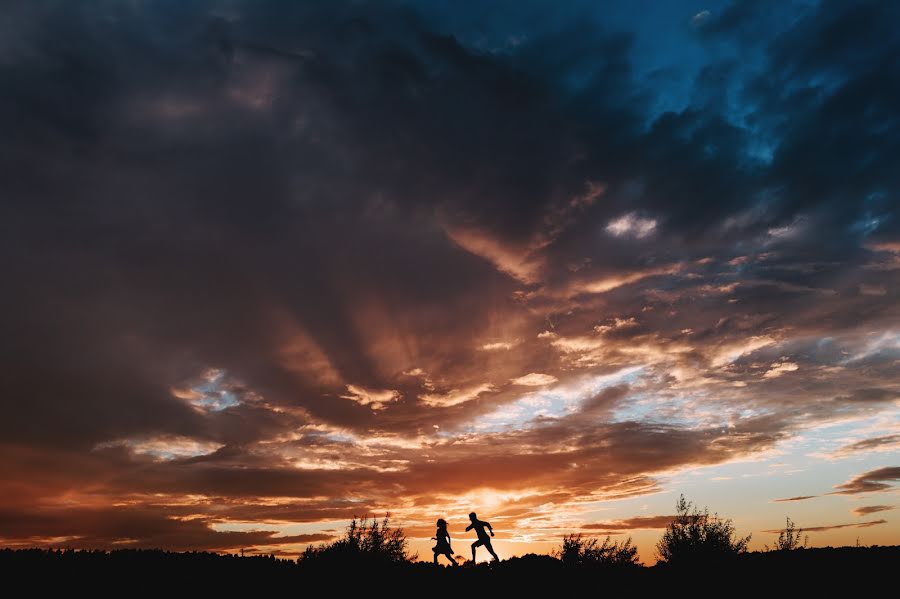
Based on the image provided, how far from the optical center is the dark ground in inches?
582

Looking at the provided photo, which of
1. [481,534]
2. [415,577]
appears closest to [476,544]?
[481,534]

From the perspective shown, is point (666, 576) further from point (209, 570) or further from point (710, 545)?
point (209, 570)

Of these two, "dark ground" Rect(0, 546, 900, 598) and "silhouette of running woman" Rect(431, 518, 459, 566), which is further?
"silhouette of running woman" Rect(431, 518, 459, 566)

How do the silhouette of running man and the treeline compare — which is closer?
the treeline

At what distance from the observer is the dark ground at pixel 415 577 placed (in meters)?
14.8

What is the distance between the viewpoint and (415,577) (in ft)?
62.7

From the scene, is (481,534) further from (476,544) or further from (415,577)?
(415,577)

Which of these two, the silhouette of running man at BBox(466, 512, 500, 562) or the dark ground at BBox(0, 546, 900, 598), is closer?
the dark ground at BBox(0, 546, 900, 598)

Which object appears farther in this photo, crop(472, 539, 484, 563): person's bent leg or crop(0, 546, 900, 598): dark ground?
crop(472, 539, 484, 563): person's bent leg

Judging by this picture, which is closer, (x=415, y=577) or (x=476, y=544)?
(x=415, y=577)

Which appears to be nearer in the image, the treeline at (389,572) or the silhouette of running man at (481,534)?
the treeline at (389,572)

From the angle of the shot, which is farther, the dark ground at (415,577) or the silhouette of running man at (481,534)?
the silhouette of running man at (481,534)

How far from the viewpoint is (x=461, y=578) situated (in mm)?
19469

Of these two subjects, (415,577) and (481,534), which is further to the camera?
(481,534)
